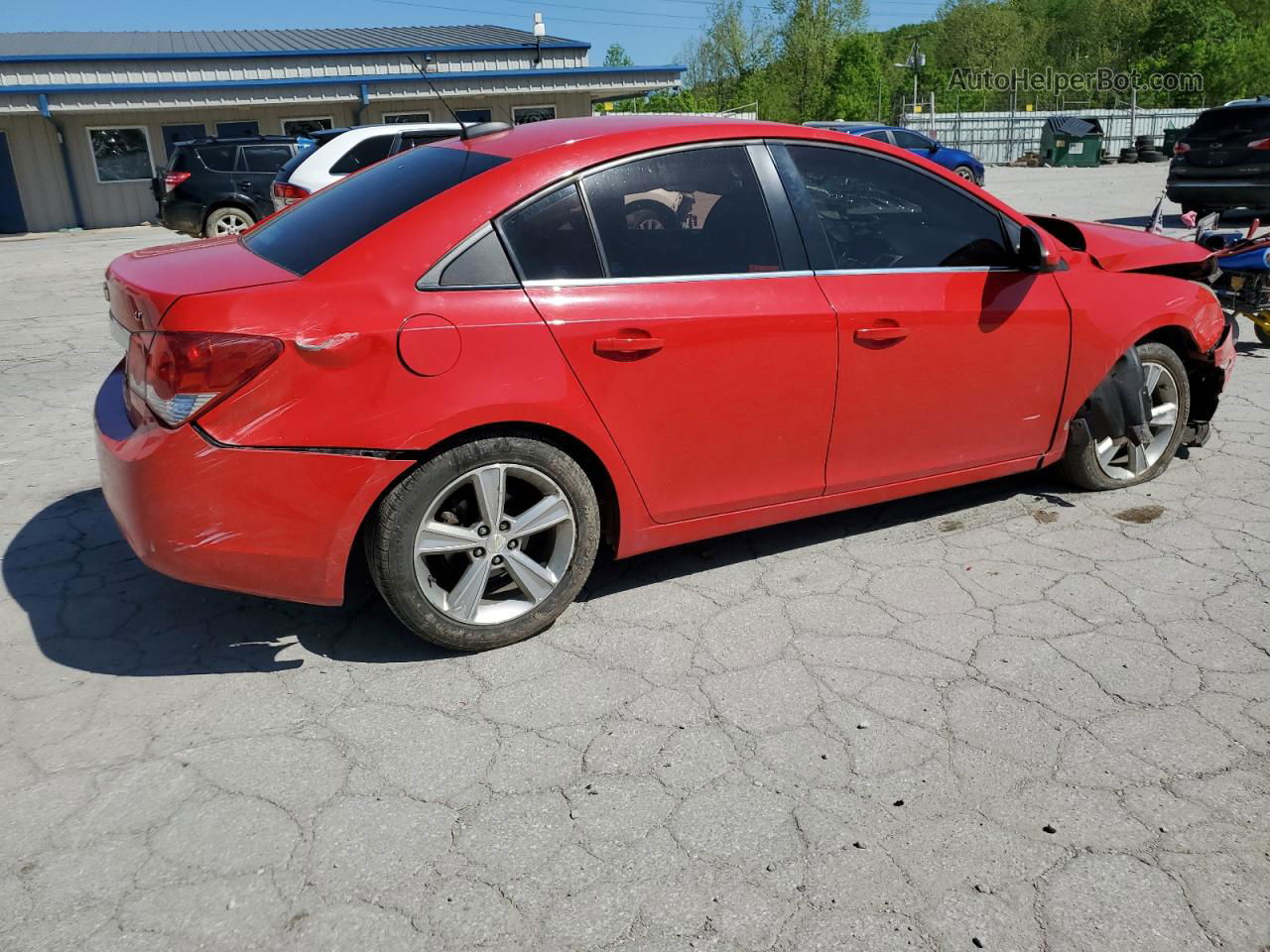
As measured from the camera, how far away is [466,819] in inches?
104

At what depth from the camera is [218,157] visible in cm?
1683

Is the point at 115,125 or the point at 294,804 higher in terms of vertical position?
the point at 115,125

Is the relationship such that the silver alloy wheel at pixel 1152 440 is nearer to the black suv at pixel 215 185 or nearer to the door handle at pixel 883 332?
the door handle at pixel 883 332

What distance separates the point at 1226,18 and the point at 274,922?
75659 millimetres

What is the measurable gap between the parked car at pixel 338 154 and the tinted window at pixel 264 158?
4328mm

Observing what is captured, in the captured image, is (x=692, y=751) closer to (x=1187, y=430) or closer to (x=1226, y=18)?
(x=1187, y=430)

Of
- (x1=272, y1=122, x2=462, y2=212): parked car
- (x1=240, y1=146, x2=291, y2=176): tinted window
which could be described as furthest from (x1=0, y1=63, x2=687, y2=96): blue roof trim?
(x1=272, y1=122, x2=462, y2=212): parked car

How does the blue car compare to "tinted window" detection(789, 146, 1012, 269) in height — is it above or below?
below

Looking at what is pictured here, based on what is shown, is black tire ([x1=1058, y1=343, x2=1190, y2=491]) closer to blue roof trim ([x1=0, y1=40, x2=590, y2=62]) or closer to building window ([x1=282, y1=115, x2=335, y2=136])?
blue roof trim ([x1=0, y1=40, x2=590, y2=62])

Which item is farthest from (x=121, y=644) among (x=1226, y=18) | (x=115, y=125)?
(x=1226, y=18)

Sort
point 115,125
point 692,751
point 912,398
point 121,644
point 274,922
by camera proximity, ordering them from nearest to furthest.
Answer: point 274,922, point 692,751, point 121,644, point 912,398, point 115,125

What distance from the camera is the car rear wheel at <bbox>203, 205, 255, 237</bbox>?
54.5 ft

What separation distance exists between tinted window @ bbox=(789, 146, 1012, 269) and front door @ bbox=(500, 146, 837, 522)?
229 mm

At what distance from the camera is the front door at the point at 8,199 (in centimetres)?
2439
